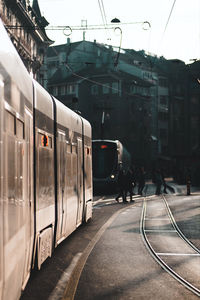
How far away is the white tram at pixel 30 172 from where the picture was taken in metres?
4.99

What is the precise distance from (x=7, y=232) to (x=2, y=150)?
76 centimetres

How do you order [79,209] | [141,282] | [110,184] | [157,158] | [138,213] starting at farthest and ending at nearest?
[157,158] < [110,184] < [138,213] < [79,209] < [141,282]

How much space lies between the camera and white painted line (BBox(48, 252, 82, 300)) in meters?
7.35

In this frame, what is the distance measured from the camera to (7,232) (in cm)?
501

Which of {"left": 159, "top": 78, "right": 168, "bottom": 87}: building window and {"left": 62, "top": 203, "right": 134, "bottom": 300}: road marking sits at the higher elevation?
{"left": 159, "top": 78, "right": 168, "bottom": 87}: building window

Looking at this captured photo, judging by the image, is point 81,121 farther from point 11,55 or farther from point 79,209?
point 11,55

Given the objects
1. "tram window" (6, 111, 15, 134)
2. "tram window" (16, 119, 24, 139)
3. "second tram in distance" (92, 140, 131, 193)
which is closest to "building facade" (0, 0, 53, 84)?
"second tram in distance" (92, 140, 131, 193)

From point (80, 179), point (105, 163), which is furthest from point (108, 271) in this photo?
point (105, 163)

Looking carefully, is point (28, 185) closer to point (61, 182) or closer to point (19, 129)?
point (19, 129)

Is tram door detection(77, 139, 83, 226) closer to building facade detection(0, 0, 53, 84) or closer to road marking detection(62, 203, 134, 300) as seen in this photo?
road marking detection(62, 203, 134, 300)

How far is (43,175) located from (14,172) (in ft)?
9.57

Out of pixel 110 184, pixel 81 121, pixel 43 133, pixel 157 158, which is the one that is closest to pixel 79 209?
pixel 81 121

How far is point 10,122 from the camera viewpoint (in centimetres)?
526

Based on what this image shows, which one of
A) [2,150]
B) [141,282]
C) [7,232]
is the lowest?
[141,282]
